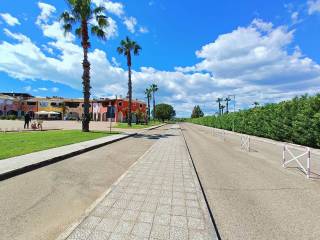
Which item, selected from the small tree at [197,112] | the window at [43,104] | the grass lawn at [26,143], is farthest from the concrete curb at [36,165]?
the small tree at [197,112]

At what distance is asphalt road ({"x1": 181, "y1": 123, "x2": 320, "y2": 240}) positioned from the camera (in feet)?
13.4

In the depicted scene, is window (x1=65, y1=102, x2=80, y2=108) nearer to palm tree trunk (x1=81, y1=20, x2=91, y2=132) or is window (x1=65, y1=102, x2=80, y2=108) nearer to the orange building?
the orange building

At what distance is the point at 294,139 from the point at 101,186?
20.0m

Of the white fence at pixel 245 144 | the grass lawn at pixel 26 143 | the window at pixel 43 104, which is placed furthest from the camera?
the window at pixel 43 104

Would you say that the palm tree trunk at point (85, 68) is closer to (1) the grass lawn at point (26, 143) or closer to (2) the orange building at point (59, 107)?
(1) the grass lawn at point (26, 143)

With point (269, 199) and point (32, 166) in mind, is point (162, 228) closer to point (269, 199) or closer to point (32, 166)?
point (269, 199)

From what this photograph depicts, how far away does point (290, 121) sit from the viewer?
71.6 ft

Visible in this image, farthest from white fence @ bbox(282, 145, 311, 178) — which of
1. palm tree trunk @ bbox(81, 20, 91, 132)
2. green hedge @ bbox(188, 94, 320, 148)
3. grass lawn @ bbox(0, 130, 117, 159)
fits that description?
palm tree trunk @ bbox(81, 20, 91, 132)

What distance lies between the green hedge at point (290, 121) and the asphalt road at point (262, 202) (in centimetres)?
1111

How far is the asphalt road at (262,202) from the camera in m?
4.08

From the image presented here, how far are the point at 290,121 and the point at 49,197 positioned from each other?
21723 mm

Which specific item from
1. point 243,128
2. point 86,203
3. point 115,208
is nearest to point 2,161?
point 86,203

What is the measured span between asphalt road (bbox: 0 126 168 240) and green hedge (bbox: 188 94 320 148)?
52.2ft

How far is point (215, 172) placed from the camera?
28.8 feet
